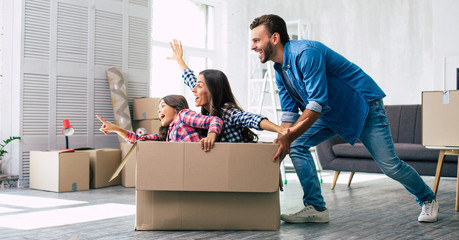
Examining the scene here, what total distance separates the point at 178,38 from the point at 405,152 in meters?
3.47

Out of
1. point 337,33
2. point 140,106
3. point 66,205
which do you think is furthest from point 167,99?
point 337,33

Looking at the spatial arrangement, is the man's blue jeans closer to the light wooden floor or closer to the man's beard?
the light wooden floor

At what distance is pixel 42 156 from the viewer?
153 inches

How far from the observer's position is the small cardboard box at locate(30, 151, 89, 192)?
3.75m

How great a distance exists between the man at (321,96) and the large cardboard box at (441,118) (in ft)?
2.10

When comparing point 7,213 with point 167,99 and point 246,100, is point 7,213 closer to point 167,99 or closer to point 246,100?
point 167,99

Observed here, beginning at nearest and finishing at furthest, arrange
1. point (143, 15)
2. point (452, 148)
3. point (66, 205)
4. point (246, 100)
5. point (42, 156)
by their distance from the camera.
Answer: point (452, 148), point (66, 205), point (42, 156), point (143, 15), point (246, 100)

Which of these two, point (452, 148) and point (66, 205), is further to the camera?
point (66, 205)

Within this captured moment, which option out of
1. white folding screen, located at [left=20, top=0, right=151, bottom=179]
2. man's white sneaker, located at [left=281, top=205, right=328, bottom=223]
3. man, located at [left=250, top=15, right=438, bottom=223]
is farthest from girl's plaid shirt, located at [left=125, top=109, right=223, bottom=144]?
white folding screen, located at [left=20, top=0, right=151, bottom=179]

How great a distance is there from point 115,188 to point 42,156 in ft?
2.18

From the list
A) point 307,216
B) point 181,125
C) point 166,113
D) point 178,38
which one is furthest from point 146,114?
point 307,216

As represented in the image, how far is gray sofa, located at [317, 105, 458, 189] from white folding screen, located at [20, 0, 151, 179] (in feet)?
6.78

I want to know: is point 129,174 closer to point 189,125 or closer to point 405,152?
point 189,125

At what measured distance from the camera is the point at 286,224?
2.37 meters
